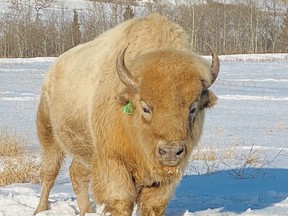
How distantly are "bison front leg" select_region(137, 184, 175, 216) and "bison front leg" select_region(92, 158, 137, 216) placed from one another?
0.10m

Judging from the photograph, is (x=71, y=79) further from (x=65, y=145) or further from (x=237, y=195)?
(x=237, y=195)

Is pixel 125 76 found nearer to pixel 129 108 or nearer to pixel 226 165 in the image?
pixel 129 108

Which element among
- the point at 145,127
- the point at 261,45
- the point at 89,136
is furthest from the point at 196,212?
the point at 261,45

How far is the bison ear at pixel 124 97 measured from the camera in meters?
Answer: 4.64

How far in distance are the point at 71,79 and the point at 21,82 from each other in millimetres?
14679

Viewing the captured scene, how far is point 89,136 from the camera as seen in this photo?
550cm

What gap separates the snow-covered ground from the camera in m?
6.29

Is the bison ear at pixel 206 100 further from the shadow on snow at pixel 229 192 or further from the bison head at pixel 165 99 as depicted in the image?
the shadow on snow at pixel 229 192

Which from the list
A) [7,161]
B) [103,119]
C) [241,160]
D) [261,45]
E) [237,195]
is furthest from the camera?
[261,45]

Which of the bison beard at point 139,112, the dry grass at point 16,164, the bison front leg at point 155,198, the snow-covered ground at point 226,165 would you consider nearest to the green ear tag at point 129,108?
the bison beard at point 139,112

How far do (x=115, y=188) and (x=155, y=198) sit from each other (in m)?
0.38

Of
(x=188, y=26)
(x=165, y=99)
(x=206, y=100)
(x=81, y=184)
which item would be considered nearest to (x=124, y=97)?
(x=165, y=99)

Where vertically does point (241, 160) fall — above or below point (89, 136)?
below

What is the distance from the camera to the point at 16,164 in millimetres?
7656
